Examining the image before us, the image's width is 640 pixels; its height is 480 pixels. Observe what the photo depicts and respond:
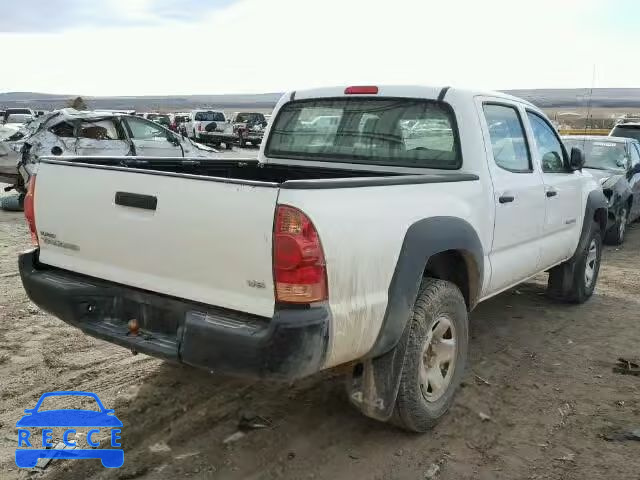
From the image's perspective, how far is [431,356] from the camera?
3.62 meters

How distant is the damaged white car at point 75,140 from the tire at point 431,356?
8.38 m

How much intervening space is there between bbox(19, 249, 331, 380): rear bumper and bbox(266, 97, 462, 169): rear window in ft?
6.14

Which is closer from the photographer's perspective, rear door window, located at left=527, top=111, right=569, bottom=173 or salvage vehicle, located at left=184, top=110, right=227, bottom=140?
rear door window, located at left=527, top=111, right=569, bottom=173

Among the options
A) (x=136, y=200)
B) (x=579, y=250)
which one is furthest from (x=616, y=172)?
(x=136, y=200)

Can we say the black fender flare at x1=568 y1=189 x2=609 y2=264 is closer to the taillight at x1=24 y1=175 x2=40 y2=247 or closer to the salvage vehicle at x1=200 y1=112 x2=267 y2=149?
the taillight at x1=24 y1=175 x2=40 y2=247

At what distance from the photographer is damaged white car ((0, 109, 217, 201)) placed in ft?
36.5

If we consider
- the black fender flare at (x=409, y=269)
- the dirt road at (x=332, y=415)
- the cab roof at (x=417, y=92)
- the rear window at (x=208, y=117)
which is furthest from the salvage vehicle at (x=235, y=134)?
the black fender flare at (x=409, y=269)

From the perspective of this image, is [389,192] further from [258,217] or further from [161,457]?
[161,457]

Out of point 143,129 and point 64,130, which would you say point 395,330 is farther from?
point 143,129

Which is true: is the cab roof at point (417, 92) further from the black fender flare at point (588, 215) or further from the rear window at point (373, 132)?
the black fender flare at point (588, 215)

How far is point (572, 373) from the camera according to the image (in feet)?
14.9

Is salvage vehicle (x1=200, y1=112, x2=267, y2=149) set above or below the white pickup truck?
below

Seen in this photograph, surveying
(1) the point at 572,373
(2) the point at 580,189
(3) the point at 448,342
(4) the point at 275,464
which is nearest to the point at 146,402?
(4) the point at 275,464

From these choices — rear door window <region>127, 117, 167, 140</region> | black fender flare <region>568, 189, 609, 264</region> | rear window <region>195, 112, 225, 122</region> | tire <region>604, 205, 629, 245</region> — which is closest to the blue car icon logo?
black fender flare <region>568, 189, 609, 264</region>
